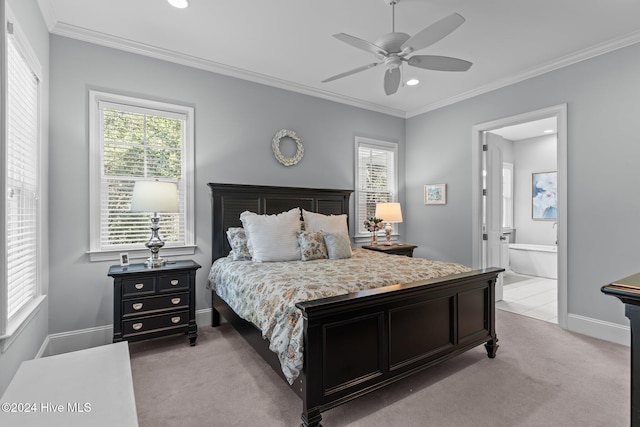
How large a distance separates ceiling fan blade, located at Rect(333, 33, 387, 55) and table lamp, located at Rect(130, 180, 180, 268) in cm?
197

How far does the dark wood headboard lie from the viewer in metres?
3.68

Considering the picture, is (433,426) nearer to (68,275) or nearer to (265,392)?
(265,392)

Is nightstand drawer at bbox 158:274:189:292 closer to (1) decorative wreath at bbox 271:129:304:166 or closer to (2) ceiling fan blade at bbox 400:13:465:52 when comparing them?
(1) decorative wreath at bbox 271:129:304:166

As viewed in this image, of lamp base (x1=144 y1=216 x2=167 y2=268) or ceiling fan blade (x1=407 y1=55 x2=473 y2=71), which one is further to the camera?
lamp base (x1=144 y1=216 x2=167 y2=268)

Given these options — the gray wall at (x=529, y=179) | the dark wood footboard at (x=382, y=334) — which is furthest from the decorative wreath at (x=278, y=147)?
the gray wall at (x=529, y=179)

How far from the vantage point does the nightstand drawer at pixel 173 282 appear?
2969mm

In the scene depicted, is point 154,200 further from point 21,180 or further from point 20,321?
point 20,321

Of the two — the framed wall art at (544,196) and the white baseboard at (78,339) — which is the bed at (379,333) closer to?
the white baseboard at (78,339)

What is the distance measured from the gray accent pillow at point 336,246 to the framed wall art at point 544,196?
5.58m

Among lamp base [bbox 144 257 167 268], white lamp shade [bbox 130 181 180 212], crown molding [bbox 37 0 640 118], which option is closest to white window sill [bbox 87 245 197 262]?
lamp base [bbox 144 257 167 268]

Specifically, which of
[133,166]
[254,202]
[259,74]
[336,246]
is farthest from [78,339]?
[259,74]

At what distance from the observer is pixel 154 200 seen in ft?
9.51

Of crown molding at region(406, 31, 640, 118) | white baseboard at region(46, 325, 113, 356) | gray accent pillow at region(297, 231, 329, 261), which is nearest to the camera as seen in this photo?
white baseboard at region(46, 325, 113, 356)

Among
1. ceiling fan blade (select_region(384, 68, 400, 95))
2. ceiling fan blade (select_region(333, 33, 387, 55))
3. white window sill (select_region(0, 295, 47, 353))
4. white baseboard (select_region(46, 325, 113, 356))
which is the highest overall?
ceiling fan blade (select_region(333, 33, 387, 55))
